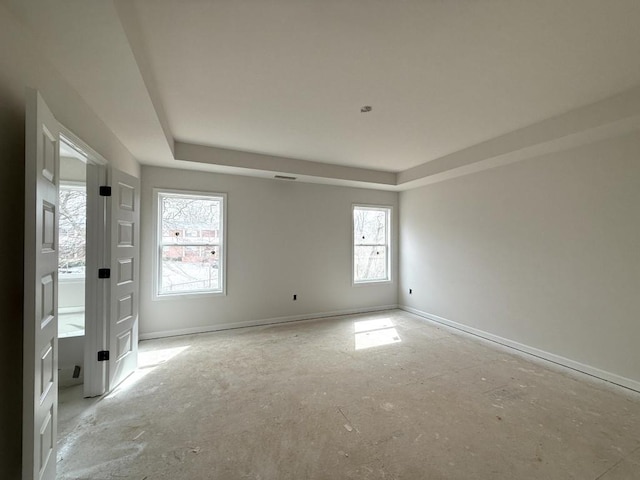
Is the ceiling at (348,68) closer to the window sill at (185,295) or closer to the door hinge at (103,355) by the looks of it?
the window sill at (185,295)

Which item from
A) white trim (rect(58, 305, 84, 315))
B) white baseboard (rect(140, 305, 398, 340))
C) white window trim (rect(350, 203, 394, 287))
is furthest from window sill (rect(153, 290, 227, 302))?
white window trim (rect(350, 203, 394, 287))

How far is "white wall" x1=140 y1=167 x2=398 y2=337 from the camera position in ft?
13.0

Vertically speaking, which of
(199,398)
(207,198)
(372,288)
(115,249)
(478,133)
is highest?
(478,133)

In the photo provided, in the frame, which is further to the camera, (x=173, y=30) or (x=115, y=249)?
(x=115, y=249)

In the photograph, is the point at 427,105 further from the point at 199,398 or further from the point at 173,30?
the point at 199,398

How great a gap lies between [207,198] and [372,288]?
349 centimetres

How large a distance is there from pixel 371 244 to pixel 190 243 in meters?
3.36

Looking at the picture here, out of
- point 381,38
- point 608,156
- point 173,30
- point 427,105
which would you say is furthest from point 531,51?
point 173,30

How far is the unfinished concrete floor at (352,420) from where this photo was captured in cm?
171

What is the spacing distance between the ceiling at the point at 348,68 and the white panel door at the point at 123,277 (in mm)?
644

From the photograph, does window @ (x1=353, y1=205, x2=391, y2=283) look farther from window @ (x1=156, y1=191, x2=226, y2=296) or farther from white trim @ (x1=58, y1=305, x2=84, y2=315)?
white trim @ (x1=58, y1=305, x2=84, y2=315)

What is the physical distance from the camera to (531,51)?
6.12 ft

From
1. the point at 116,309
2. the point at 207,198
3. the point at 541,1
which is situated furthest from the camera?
the point at 207,198

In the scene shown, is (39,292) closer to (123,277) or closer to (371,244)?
(123,277)
